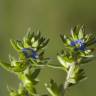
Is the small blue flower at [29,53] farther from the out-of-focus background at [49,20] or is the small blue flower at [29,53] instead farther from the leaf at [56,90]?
the out-of-focus background at [49,20]

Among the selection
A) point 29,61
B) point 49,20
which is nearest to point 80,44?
point 29,61

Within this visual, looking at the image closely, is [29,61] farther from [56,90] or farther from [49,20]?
[49,20]

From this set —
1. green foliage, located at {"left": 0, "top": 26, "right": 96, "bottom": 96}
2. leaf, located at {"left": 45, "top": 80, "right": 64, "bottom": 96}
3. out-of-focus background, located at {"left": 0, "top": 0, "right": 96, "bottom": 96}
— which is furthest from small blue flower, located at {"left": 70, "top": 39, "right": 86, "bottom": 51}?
out-of-focus background, located at {"left": 0, "top": 0, "right": 96, "bottom": 96}

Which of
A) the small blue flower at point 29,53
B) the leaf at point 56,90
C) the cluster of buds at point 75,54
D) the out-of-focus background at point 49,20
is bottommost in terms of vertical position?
the out-of-focus background at point 49,20

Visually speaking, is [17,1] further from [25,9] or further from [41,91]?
[41,91]

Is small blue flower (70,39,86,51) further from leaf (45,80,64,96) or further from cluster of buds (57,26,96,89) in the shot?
leaf (45,80,64,96)

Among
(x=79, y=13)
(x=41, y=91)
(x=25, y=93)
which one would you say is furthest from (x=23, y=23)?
(x=25, y=93)

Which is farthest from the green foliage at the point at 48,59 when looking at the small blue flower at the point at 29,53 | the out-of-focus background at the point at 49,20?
the out-of-focus background at the point at 49,20
